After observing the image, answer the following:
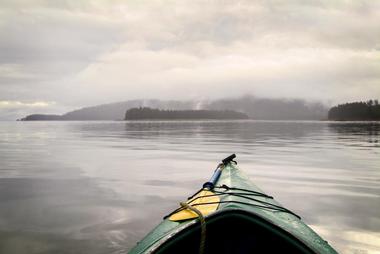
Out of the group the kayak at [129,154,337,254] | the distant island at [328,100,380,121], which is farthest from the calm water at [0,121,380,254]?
the distant island at [328,100,380,121]

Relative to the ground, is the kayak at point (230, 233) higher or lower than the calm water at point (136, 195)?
higher

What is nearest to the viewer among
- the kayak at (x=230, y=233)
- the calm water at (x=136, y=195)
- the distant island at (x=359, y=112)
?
the kayak at (x=230, y=233)

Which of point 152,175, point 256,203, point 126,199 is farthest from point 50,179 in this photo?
point 256,203

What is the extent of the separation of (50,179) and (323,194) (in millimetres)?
9871

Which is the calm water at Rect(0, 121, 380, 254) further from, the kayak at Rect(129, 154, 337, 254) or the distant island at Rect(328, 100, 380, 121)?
the distant island at Rect(328, 100, 380, 121)

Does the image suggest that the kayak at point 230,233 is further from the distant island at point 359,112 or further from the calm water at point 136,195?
the distant island at point 359,112

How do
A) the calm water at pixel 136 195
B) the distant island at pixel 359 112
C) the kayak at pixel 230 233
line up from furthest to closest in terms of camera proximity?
1. the distant island at pixel 359 112
2. the calm water at pixel 136 195
3. the kayak at pixel 230 233

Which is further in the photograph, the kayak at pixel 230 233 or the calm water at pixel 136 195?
the calm water at pixel 136 195

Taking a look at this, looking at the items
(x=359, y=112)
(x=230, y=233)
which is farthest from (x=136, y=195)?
(x=359, y=112)

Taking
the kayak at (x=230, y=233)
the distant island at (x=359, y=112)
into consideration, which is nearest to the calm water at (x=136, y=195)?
the kayak at (x=230, y=233)

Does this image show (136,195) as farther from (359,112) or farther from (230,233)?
(359,112)

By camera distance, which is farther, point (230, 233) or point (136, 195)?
point (136, 195)

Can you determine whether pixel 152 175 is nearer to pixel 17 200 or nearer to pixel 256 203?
pixel 17 200

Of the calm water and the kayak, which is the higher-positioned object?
the kayak
